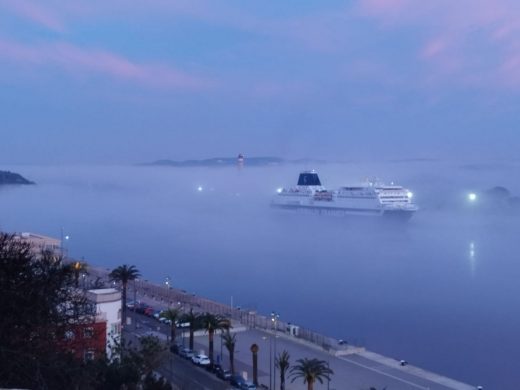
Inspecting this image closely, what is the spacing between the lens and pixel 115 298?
24.3ft

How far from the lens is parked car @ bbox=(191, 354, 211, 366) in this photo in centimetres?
870

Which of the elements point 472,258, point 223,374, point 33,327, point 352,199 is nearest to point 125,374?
point 33,327

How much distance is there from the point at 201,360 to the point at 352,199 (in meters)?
33.5

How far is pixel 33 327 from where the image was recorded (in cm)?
340

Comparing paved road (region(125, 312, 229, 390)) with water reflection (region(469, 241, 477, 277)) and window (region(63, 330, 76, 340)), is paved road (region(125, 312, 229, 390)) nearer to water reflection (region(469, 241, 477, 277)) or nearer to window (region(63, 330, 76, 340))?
window (region(63, 330, 76, 340))

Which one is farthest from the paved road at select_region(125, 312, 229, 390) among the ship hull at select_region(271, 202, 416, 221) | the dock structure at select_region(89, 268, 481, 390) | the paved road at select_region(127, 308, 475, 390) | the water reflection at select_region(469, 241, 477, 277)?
the ship hull at select_region(271, 202, 416, 221)

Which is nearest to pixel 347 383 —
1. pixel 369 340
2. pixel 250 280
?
pixel 369 340

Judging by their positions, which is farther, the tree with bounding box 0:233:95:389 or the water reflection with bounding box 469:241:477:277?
the water reflection with bounding box 469:241:477:277

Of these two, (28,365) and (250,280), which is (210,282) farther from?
(28,365)

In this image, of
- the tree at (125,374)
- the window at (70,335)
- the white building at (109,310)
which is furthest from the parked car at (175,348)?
the window at (70,335)

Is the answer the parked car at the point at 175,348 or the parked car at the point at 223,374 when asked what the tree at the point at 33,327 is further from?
the parked car at the point at 175,348

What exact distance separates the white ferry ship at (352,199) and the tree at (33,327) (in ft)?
120

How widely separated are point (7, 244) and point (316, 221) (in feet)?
124

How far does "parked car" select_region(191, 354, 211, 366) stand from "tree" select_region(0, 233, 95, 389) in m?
4.92
